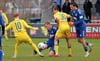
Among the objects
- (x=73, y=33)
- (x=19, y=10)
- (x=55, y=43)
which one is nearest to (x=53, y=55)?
(x=55, y=43)

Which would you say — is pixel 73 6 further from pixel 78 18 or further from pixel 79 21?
pixel 79 21

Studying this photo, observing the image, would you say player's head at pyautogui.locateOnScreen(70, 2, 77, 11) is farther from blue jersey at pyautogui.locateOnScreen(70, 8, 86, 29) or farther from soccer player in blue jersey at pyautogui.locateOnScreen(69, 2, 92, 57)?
blue jersey at pyautogui.locateOnScreen(70, 8, 86, 29)

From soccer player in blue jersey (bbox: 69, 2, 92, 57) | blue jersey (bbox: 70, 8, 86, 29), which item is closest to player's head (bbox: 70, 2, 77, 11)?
soccer player in blue jersey (bbox: 69, 2, 92, 57)

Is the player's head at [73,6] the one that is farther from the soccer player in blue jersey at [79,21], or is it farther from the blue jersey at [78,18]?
the blue jersey at [78,18]

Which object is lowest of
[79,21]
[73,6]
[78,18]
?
[79,21]

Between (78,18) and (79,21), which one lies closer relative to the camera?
(79,21)

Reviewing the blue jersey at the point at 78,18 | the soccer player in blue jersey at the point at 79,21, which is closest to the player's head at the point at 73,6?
the soccer player in blue jersey at the point at 79,21

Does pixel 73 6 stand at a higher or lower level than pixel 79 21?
higher

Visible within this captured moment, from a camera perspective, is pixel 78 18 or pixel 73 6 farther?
pixel 78 18

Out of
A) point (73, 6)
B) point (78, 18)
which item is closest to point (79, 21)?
point (78, 18)

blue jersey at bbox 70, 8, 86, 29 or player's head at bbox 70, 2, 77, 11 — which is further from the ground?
player's head at bbox 70, 2, 77, 11

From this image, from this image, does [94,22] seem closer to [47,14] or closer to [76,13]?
[47,14]

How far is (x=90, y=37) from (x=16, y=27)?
1250 centimetres

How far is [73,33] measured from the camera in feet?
85.9
